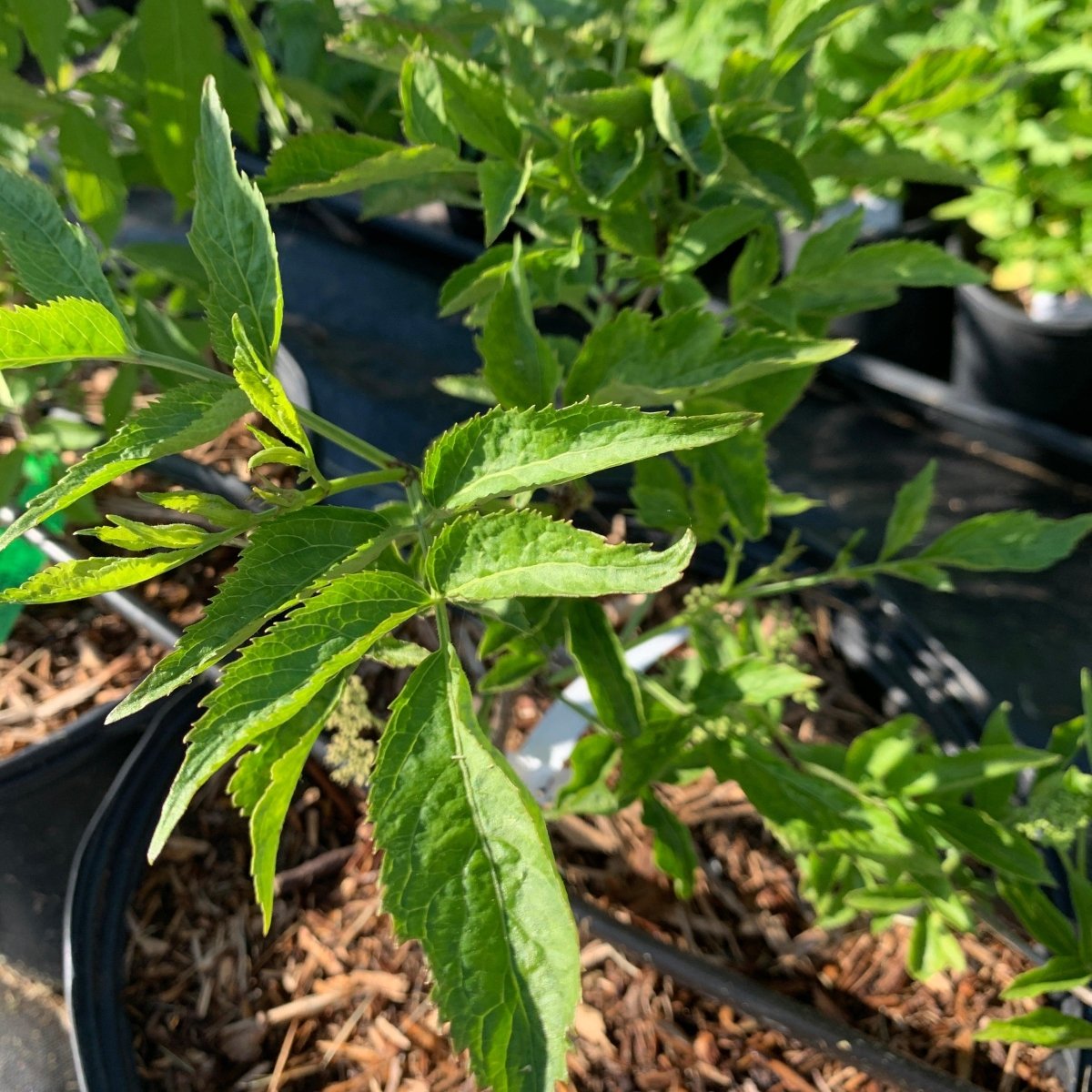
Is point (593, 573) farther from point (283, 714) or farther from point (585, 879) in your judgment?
point (585, 879)

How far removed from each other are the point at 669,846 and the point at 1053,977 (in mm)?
303

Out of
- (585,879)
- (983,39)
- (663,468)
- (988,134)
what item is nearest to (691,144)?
(663,468)

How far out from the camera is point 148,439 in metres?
0.45

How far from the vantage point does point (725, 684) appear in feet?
2.44

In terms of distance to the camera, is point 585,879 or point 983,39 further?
point 983,39

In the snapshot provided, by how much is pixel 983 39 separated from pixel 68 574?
1.66 meters

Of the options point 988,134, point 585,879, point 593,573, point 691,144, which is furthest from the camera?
point 988,134

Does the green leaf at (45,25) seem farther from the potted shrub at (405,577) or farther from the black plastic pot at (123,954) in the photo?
the black plastic pot at (123,954)

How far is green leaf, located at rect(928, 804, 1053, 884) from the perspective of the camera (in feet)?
2.33

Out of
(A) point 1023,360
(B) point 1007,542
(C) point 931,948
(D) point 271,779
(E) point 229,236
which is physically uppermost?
(E) point 229,236

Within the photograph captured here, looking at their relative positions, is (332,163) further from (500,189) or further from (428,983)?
(428,983)

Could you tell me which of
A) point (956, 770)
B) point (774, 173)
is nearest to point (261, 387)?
point (774, 173)

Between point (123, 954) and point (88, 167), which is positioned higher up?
point (88, 167)

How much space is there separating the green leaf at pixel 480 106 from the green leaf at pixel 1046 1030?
752 mm
